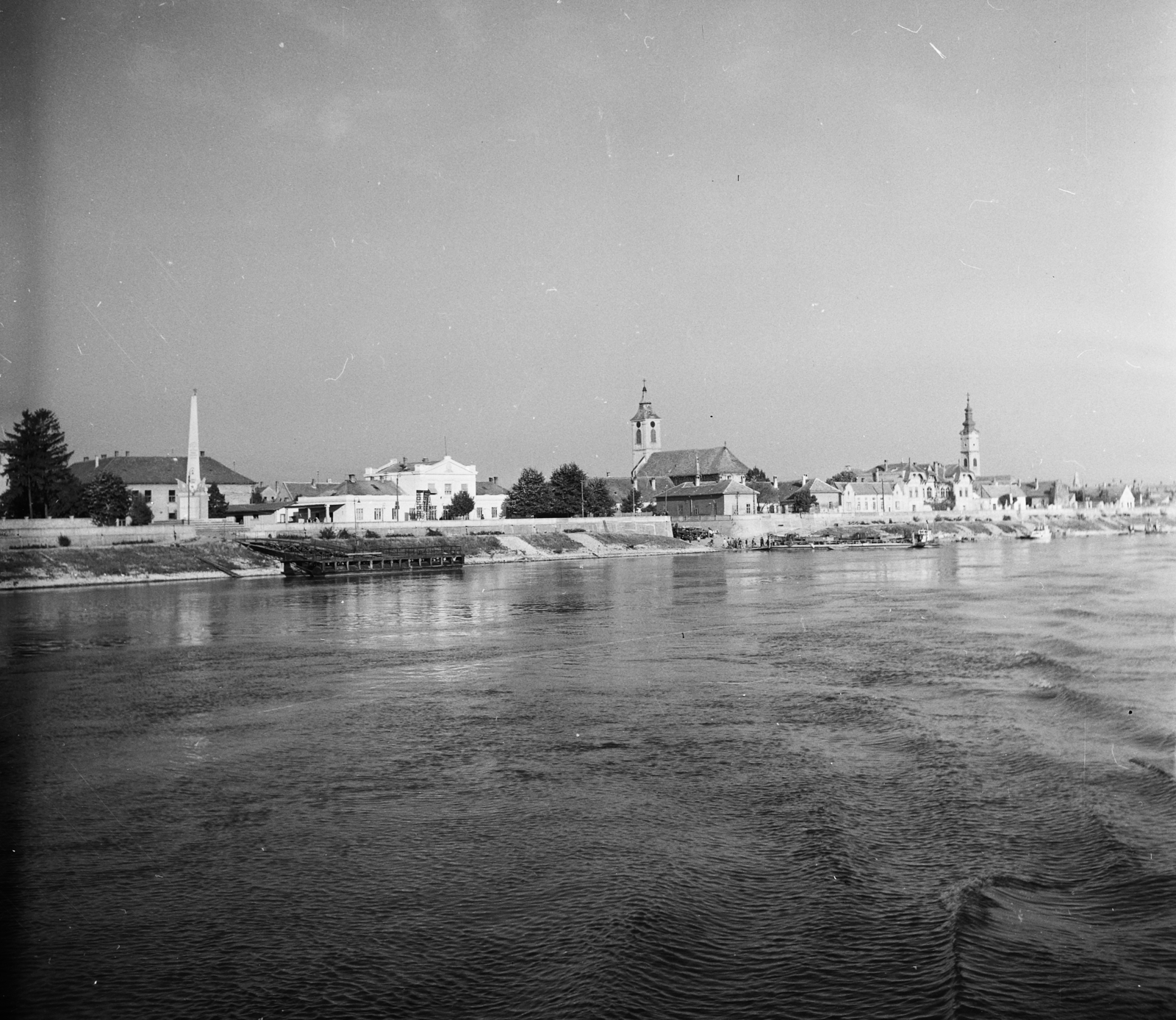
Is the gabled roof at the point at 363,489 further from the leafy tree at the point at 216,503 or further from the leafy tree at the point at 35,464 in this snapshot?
the leafy tree at the point at 35,464

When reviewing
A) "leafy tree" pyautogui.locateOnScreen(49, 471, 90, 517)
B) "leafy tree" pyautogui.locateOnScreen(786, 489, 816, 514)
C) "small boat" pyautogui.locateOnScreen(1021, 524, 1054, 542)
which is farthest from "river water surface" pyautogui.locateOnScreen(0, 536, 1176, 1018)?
"small boat" pyautogui.locateOnScreen(1021, 524, 1054, 542)

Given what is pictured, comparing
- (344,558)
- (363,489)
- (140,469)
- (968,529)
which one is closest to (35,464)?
(344,558)

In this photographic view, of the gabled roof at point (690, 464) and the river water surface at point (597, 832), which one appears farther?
the gabled roof at point (690, 464)

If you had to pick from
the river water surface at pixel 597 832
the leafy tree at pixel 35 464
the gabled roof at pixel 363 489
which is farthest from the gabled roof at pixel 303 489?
the river water surface at pixel 597 832

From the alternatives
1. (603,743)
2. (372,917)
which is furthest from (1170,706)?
(372,917)

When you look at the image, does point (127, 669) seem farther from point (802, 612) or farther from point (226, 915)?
point (802, 612)

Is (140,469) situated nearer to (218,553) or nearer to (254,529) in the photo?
(254,529)

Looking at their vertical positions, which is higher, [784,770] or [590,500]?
[590,500]
